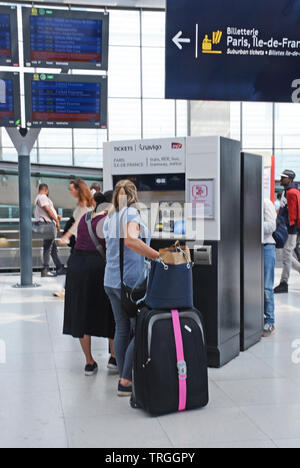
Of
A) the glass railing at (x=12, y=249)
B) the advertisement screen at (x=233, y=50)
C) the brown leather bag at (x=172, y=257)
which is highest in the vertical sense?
the advertisement screen at (x=233, y=50)

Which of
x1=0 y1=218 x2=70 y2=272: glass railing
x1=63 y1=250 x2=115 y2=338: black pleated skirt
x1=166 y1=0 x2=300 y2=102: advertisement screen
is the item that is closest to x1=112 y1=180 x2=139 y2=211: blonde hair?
x1=63 y1=250 x2=115 y2=338: black pleated skirt

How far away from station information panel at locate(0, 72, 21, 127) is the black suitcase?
5791 millimetres

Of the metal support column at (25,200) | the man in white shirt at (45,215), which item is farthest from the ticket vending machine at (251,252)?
the man in white shirt at (45,215)

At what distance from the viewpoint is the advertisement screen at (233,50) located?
4758 millimetres

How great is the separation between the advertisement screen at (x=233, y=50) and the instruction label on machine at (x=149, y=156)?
1.38ft

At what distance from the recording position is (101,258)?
453cm

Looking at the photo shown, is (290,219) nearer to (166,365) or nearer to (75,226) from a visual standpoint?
(75,226)

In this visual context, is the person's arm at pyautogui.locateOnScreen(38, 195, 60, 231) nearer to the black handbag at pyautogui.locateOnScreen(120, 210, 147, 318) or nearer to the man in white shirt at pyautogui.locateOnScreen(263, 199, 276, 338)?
the man in white shirt at pyautogui.locateOnScreen(263, 199, 276, 338)

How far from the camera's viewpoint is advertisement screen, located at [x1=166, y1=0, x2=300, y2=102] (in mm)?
4758

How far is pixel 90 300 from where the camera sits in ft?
14.8

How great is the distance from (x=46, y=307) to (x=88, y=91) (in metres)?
3.41

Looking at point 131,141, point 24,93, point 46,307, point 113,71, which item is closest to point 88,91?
point 24,93

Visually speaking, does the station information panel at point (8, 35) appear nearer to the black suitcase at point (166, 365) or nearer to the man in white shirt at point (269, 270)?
the man in white shirt at point (269, 270)
